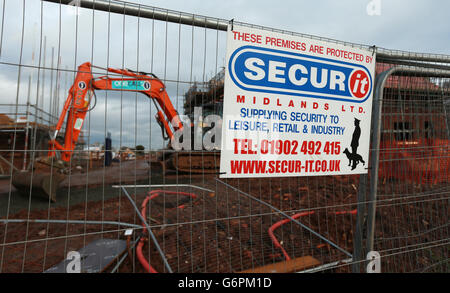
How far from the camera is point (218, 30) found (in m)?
2.07

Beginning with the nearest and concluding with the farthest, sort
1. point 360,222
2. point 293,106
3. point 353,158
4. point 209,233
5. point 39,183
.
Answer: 1. point 293,106
2. point 353,158
3. point 360,222
4. point 209,233
5. point 39,183

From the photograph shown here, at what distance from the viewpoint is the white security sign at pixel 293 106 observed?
78.9 inches

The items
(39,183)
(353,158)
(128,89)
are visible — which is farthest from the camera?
(39,183)

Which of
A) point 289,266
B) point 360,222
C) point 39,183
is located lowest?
point 289,266

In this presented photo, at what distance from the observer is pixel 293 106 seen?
2162 millimetres

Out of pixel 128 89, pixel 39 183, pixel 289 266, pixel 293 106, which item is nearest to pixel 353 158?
pixel 293 106

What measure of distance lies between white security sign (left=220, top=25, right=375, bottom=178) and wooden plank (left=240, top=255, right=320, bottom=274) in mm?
1229

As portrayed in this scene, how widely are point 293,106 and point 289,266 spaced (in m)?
1.90

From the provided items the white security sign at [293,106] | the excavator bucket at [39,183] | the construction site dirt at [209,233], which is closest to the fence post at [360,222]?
the construction site dirt at [209,233]

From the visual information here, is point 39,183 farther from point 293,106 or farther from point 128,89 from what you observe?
point 293,106

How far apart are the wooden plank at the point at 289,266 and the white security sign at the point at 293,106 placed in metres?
1.23

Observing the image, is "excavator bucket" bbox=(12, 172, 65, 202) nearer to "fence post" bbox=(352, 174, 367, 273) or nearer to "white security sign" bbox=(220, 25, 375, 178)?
"white security sign" bbox=(220, 25, 375, 178)

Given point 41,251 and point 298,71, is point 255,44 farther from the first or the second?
point 41,251
